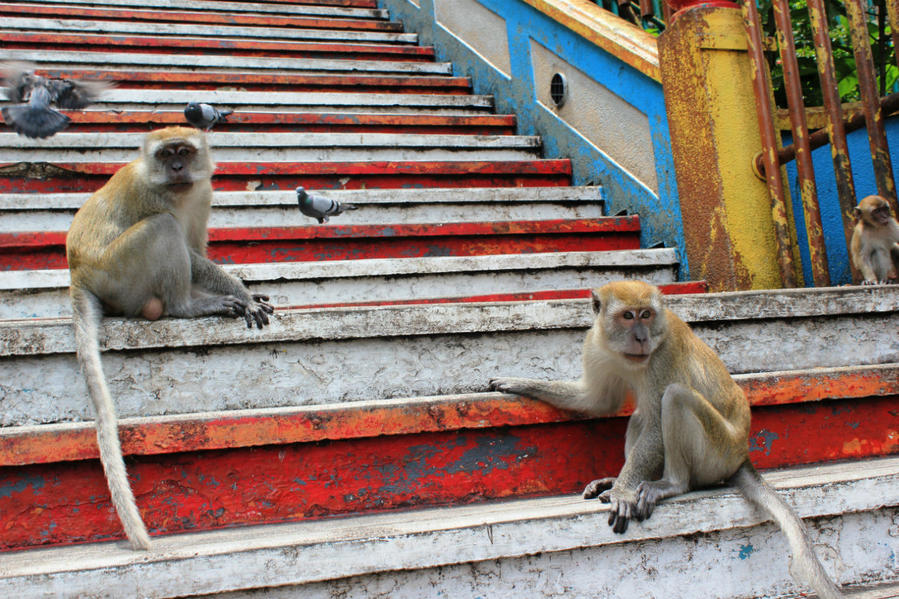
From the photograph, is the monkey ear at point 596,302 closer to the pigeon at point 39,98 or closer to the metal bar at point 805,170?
the metal bar at point 805,170

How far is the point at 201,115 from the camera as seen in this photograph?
4816mm

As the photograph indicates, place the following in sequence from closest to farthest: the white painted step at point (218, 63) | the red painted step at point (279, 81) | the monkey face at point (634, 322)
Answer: the monkey face at point (634, 322), the red painted step at point (279, 81), the white painted step at point (218, 63)

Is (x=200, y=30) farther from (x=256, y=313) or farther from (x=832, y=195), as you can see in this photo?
(x=832, y=195)

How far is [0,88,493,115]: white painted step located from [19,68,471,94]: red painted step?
0.29 m

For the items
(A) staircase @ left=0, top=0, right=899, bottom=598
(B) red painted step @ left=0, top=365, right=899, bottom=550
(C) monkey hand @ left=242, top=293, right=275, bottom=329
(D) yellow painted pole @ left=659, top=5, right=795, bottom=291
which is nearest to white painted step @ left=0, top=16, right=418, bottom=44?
(A) staircase @ left=0, top=0, right=899, bottom=598

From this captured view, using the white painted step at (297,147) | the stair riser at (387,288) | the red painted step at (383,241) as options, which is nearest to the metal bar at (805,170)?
the stair riser at (387,288)

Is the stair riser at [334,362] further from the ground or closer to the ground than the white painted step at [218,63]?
closer to the ground

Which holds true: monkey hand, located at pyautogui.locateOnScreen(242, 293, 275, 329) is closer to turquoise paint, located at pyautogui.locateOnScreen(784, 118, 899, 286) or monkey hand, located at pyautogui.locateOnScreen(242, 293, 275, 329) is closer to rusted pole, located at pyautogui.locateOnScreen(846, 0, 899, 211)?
rusted pole, located at pyautogui.locateOnScreen(846, 0, 899, 211)

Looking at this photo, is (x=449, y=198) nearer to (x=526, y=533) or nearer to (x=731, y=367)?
(x=731, y=367)

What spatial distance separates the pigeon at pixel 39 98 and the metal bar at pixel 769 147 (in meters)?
3.37

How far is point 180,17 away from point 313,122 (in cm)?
276

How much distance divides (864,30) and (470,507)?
2692 millimetres

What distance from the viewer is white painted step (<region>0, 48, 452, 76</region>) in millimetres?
6082

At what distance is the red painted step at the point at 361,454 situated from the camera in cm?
212
